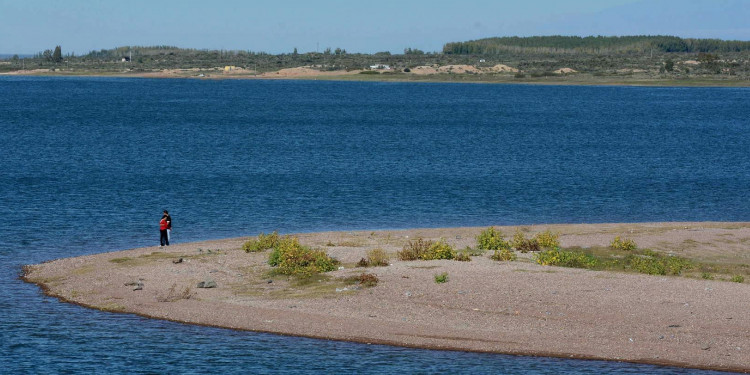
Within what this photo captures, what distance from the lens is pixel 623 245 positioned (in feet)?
128

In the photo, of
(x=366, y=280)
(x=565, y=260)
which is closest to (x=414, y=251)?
(x=366, y=280)

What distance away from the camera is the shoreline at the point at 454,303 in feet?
89.5

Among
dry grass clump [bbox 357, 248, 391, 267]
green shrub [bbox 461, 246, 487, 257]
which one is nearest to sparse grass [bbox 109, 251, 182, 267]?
dry grass clump [bbox 357, 248, 391, 267]

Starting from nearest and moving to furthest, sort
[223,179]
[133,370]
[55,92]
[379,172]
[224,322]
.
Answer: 1. [133,370]
2. [224,322]
3. [223,179]
4. [379,172]
5. [55,92]

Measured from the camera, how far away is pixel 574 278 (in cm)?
3341

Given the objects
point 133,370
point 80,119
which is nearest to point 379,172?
point 133,370

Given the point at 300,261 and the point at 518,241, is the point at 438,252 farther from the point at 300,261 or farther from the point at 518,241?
the point at 300,261

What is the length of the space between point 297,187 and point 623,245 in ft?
85.6

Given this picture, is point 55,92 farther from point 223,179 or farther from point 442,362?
point 442,362

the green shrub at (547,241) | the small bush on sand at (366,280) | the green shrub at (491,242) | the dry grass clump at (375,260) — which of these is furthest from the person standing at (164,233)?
the green shrub at (547,241)

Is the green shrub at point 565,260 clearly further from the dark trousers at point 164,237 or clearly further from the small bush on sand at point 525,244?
the dark trousers at point 164,237

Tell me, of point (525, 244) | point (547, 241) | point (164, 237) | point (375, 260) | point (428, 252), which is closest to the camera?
point (375, 260)

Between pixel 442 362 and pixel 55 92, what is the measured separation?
590 ft

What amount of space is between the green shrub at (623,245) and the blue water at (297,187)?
10.1 meters
